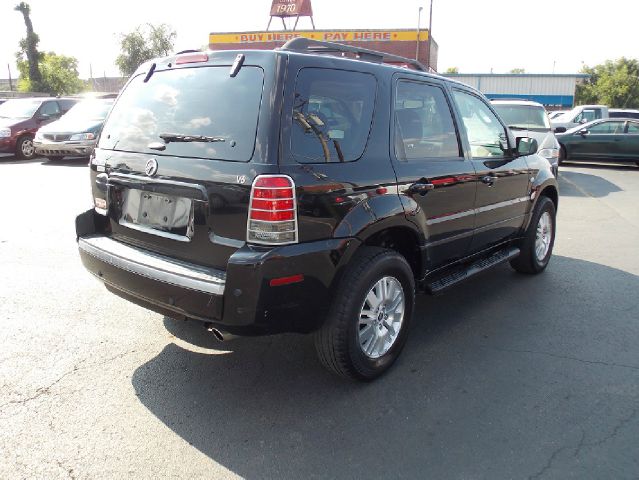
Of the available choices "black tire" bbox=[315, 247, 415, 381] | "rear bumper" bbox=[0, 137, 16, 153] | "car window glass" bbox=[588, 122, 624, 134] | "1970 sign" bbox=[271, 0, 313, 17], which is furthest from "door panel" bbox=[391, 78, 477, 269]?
"1970 sign" bbox=[271, 0, 313, 17]

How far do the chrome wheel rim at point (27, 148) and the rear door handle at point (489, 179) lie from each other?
1454cm

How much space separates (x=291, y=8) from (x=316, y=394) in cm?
4035

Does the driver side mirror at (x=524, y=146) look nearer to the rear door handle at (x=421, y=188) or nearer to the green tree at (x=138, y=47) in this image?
the rear door handle at (x=421, y=188)

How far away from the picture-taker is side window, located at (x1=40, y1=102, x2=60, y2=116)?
52.4 feet

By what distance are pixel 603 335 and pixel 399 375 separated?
174cm

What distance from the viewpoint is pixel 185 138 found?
3006mm

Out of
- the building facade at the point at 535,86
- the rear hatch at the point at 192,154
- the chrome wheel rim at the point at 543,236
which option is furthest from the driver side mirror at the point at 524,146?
the building facade at the point at 535,86

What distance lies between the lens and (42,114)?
52.1ft

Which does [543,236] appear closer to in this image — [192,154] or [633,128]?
[192,154]

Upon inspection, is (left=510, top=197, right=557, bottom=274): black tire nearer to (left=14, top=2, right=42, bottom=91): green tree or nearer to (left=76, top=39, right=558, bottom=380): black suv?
(left=76, top=39, right=558, bottom=380): black suv

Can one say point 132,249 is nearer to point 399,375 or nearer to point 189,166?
point 189,166

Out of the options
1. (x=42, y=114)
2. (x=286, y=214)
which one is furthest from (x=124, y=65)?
(x=286, y=214)

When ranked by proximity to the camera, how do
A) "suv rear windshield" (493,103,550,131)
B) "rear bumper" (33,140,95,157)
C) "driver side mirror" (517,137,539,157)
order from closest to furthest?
"driver side mirror" (517,137,539,157), "suv rear windshield" (493,103,550,131), "rear bumper" (33,140,95,157)

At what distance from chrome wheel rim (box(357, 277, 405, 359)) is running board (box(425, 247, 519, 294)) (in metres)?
0.46
